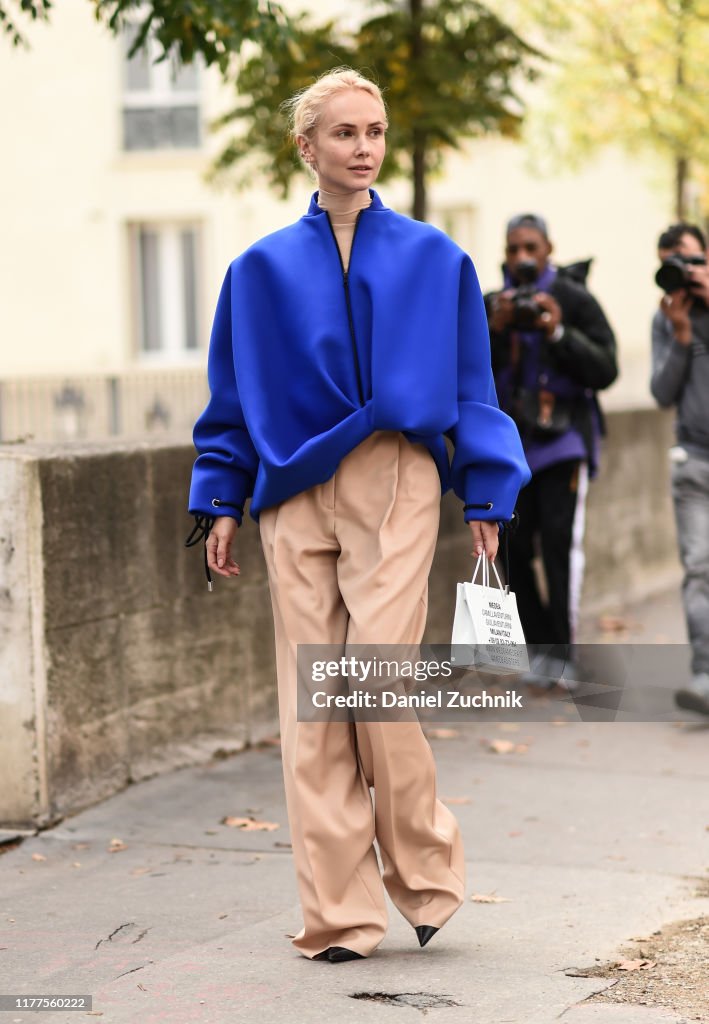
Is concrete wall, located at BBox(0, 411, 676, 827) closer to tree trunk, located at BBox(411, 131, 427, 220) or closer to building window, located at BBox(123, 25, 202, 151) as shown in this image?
tree trunk, located at BBox(411, 131, 427, 220)

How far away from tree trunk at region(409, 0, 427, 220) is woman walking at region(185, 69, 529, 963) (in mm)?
6545

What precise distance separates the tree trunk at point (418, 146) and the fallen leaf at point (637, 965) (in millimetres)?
7003

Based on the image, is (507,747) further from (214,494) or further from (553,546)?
(214,494)

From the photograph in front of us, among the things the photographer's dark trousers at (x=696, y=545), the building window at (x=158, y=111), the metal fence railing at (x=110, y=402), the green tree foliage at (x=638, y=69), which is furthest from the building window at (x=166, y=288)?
the photographer's dark trousers at (x=696, y=545)

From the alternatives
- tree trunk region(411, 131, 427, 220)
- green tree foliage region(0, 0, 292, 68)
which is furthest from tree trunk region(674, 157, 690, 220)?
green tree foliage region(0, 0, 292, 68)

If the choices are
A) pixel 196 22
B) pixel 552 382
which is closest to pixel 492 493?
pixel 196 22

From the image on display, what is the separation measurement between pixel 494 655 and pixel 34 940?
1388 mm

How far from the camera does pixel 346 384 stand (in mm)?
4113

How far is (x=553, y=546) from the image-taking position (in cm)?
777

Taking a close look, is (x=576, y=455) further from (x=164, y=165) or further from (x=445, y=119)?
(x=164, y=165)

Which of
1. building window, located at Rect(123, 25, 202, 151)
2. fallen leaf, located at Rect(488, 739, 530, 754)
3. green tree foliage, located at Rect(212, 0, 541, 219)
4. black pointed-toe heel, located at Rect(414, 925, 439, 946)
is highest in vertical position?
building window, located at Rect(123, 25, 202, 151)

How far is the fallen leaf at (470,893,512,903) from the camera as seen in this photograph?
4801mm

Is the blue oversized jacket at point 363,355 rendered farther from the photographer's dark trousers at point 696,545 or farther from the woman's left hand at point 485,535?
the photographer's dark trousers at point 696,545

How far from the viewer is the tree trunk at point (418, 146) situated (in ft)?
34.6
